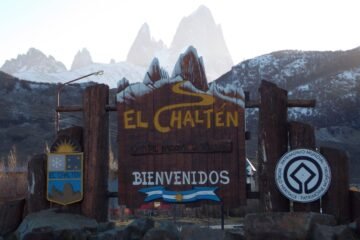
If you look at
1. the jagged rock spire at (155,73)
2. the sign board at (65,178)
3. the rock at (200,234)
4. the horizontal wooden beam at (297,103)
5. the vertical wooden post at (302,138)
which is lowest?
the rock at (200,234)

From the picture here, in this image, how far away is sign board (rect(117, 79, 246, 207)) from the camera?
9.57 m

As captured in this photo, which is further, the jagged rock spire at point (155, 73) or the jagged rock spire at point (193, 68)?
the jagged rock spire at point (155, 73)

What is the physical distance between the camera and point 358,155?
228 ft

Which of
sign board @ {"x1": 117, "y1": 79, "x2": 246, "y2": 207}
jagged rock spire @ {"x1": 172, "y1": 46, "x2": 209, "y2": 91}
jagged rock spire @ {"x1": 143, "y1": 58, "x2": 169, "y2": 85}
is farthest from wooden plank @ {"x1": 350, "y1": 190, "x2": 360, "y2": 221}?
jagged rock spire @ {"x1": 143, "y1": 58, "x2": 169, "y2": 85}

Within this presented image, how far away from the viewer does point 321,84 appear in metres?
94.0

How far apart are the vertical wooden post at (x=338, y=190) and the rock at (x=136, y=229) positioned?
8.83ft

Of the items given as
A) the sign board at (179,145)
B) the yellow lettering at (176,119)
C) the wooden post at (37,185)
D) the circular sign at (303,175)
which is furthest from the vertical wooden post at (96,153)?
the circular sign at (303,175)

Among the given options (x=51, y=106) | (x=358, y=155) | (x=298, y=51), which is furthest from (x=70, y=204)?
(x=298, y=51)

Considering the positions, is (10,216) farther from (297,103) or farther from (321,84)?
(321,84)

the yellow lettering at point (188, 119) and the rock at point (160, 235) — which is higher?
the yellow lettering at point (188, 119)

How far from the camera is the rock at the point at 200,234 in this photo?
8.02 metres

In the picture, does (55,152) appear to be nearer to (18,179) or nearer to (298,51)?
(18,179)

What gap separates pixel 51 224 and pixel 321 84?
88389mm

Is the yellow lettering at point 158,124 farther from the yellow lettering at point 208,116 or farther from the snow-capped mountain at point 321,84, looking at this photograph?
the snow-capped mountain at point 321,84
